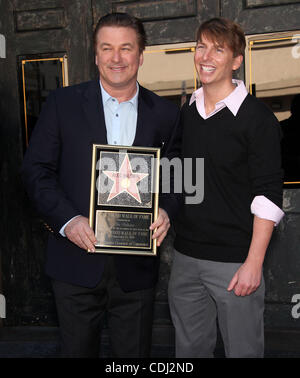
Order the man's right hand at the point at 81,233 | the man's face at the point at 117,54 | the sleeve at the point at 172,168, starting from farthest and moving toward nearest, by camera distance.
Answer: the sleeve at the point at 172,168
the man's face at the point at 117,54
the man's right hand at the point at 81,233

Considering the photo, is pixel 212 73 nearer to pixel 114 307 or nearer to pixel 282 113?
pixel 114 307

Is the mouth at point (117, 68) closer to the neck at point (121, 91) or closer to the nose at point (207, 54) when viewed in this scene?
the neck at point (121, 91)

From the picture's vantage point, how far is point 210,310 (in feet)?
7.74

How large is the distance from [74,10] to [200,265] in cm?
263

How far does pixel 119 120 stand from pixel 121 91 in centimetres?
15

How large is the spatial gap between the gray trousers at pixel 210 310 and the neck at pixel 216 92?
2.61 ft

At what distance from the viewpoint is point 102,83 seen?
89.2 inches

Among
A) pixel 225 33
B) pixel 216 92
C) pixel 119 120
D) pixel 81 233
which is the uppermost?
pixel 225 33

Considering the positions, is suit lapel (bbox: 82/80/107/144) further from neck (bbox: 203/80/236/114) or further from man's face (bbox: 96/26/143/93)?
neck (bbox: 203/80/236/114)

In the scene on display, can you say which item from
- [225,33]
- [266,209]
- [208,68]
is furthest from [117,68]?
[266,209]

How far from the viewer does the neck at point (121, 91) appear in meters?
2.23

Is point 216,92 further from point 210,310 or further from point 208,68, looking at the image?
point 210,310

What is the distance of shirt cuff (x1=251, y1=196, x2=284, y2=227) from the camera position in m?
2.08

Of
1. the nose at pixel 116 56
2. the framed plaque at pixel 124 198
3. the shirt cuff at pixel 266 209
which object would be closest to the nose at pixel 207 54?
the nose at pixel 116 56
